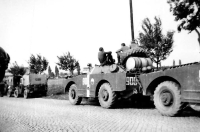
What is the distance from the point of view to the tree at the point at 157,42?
17859mm

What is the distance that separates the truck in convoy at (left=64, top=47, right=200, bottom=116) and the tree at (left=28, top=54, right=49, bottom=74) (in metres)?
28.3

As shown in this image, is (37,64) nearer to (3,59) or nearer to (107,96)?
(107,96)

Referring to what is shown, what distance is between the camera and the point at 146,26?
61.6 feet

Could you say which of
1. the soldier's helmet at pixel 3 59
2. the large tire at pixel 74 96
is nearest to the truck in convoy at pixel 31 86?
the large tire at pixel 74 96

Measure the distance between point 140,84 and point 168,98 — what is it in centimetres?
149

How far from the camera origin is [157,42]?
18.1m

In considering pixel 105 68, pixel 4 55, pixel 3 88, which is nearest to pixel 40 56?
pixel 3 88

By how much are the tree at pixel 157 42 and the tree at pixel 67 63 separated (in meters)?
18.0

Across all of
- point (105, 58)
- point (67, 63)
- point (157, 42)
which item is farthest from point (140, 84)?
point (67, 63)

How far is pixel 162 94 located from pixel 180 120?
3.63 feet

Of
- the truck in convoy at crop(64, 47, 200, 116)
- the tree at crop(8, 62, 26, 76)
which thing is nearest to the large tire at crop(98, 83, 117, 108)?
the truck in convoy at crop(64, 47, 200, 116)

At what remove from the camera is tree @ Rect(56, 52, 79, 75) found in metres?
34.4

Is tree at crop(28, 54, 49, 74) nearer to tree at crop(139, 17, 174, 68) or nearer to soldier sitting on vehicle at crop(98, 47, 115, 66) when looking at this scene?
tree at crop(139, 17, 174, 68)

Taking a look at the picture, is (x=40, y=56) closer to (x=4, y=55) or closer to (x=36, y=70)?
(x=36, y=70)
